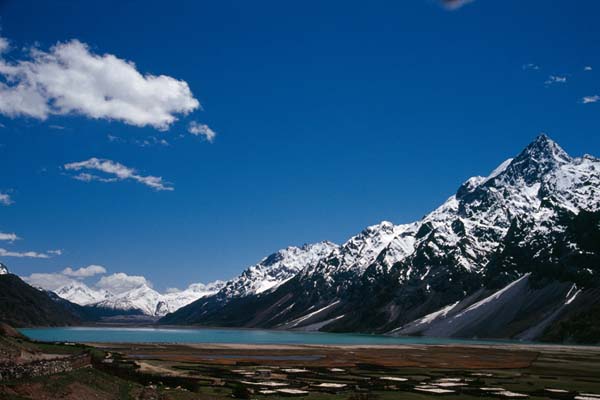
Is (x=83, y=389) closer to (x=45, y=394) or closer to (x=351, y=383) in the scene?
(x=45, y=394)

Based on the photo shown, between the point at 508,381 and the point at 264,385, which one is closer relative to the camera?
the point at 264,385

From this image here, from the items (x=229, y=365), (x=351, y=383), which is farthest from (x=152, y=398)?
(x=229, y=365)

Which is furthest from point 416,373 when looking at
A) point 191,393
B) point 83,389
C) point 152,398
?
point 83,389

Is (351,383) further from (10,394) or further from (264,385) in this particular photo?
(10,394)

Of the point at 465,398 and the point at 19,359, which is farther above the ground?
the point at 19,359

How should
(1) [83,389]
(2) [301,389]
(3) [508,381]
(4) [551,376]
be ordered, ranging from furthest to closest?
(4) [551,376] < (3) [508,381] < (2) [301,389] < (1) [83,389]

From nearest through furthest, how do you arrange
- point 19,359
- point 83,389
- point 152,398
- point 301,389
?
point 83,389 → point 152,398 → point 19,359 → point 301,389

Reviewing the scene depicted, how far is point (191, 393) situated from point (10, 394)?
2012 centimetres

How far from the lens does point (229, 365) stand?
94.9 metres

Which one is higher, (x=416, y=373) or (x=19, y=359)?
(x=19, y=359)

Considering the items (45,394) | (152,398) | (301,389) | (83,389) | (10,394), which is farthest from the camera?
(301,389)

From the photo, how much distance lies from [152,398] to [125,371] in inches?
617

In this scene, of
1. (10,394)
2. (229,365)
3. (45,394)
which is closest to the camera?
(10,394)

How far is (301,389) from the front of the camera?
6303 centimetres
